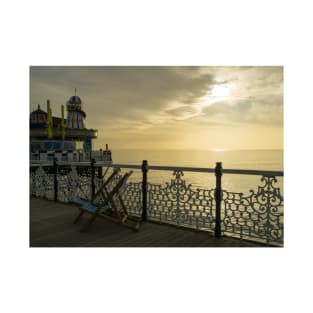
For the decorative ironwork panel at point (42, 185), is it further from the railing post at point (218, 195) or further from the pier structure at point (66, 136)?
the pier structure at point (66, 136)

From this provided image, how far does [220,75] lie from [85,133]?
107 feet

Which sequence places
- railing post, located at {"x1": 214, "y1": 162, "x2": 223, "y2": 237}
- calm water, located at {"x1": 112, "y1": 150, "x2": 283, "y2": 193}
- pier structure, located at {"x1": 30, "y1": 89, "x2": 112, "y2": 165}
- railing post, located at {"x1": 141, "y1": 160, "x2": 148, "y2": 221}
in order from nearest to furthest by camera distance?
railing post, located at {"x1": 214, "y1": 162, "x2": 223, "y2": 237} < railing post, located at {"x1": 141, "y1": 160, "x2": 148, "y2": 221} < calm water, located at {"x1": 112, "y1": 150, "x2": 283, "y2": 193} < pier structure, located at {"x1": 30, "y1": 89, "x2": 112, "y2": 165}

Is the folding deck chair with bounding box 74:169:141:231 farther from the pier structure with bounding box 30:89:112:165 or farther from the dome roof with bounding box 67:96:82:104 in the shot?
the dome roof with bounding box 67:96:82:104

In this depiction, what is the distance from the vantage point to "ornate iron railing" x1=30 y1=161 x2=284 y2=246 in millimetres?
3765

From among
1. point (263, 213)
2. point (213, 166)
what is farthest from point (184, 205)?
point (213, 166)

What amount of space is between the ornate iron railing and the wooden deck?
266mm

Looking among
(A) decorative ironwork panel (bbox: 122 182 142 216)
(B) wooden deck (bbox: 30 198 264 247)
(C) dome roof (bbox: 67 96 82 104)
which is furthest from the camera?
(C) dome roof (bbox: 67 96 82 104)

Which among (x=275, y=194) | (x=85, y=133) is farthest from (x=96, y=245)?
(x=85, y=133)

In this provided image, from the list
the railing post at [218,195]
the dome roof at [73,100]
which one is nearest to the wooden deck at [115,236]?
the railing post at [218,195]

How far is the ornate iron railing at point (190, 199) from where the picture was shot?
3.76 meters

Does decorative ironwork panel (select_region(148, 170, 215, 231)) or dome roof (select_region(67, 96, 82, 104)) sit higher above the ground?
dome roof (select_region(67, 96, 82, 104))

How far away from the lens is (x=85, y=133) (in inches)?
1371

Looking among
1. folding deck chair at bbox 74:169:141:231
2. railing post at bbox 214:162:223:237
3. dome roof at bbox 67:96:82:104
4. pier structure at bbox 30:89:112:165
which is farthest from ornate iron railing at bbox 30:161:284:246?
dome roof at bbox 67:96:82:104

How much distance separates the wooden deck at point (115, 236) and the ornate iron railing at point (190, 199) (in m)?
0.27
